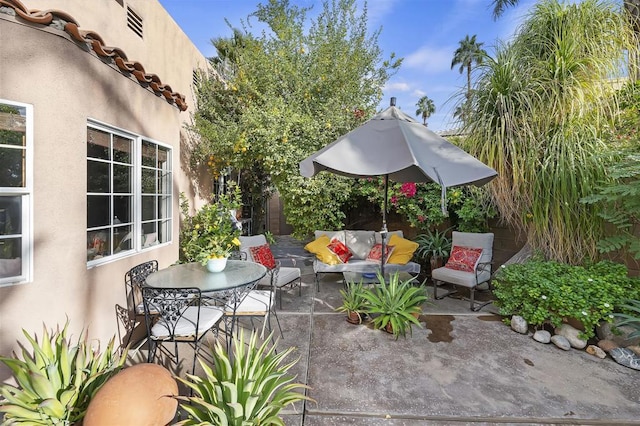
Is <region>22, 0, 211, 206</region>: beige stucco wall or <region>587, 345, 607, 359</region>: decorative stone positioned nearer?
<region>587, 345, 607, 359</region>: decorative stone

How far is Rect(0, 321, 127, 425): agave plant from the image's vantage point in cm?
190

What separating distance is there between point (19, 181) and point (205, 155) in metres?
4.91

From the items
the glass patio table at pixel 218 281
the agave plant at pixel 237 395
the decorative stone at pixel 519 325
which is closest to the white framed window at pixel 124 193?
the glass patio table at pixel 218 281

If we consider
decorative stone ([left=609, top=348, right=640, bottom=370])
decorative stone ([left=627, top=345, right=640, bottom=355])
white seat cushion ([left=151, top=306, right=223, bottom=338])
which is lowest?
decorative stone ([left=609, top=348, right=640, bottom=370])

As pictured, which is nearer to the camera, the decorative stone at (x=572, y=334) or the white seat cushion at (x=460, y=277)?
the decorative stone at (x=572, y=334)

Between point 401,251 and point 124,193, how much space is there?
458cm

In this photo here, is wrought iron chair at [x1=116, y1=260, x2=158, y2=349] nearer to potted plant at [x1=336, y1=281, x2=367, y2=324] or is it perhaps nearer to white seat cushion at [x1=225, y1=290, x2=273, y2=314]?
white seat cushion at [x1=225, y1=290, x2=273, y2=314]

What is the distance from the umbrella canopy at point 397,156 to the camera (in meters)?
3.21

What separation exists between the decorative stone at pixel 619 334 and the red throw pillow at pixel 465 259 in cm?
174

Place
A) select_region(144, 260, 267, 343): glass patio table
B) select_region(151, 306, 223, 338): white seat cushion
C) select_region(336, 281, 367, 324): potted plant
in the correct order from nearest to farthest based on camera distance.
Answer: select_region(151, 306, 223, 338): white seat cushion < select_region(144, 260, 267, 343): glass patio table < select_region(336, 281, 367, 324): potted plant

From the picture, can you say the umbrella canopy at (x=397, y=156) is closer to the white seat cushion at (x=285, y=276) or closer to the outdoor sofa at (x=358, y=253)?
the white seat cushion at (x=285, y=276)

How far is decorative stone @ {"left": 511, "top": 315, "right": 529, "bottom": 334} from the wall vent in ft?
23.8

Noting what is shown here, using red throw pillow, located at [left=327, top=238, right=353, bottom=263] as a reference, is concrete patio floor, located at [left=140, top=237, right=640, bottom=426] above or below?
below


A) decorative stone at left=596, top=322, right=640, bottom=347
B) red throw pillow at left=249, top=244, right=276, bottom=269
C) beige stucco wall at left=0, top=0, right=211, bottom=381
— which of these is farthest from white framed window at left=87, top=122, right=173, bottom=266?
decorative stone at left=596, top=322, right=640, bottom=347
